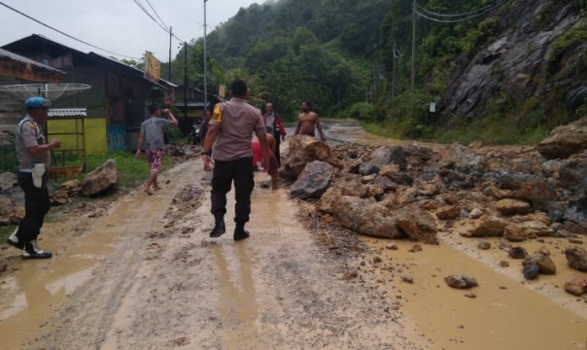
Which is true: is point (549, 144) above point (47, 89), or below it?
below

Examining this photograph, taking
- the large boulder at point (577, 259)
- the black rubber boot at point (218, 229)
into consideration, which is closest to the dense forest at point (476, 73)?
the large boulder at point (577, 259)

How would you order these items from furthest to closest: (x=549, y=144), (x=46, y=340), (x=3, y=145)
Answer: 1. (x=3, y=145)
2. (x=549, y=144)
3. (x=46, y=340)

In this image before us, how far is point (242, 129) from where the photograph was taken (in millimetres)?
5316

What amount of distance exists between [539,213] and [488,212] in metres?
0.58

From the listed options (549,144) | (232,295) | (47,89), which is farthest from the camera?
(47,89)

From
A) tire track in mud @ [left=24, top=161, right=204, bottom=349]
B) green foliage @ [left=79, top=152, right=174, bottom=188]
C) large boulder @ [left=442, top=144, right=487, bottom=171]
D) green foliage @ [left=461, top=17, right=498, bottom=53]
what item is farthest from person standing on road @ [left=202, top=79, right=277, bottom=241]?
green foliage @ [left=461, top=17, right=498, bottom=53]

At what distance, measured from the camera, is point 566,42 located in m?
15.8

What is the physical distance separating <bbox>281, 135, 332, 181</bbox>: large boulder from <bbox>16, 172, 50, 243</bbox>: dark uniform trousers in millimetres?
4982

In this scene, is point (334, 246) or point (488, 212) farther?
point (488, 212)

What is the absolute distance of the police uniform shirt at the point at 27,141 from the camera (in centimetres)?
473

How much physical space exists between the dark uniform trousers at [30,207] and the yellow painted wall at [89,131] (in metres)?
11.2

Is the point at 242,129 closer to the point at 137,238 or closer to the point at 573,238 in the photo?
the point at 137,238

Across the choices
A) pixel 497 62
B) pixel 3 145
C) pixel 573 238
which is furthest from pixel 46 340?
pixel 497 62

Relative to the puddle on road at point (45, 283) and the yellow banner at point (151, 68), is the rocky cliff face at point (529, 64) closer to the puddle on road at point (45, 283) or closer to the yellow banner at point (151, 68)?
the yellow banner at point (151, 68)
